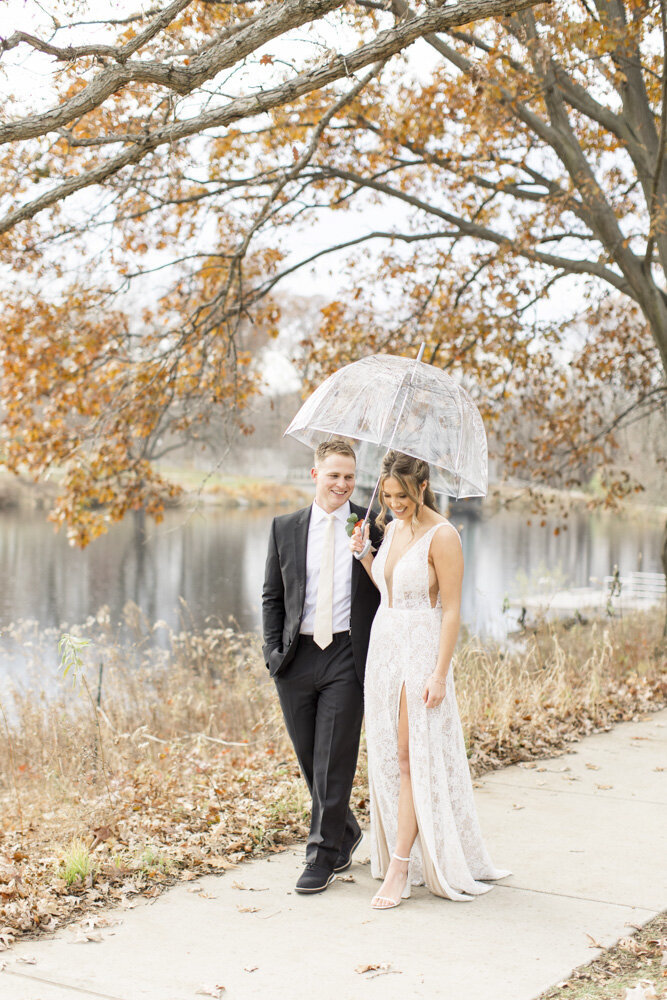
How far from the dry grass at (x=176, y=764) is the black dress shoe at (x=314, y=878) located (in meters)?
0.60

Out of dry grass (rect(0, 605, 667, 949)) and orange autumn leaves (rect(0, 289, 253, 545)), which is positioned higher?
orange autumn leaves (rect(0, 289, 253, 545))

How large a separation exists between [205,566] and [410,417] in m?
27.2

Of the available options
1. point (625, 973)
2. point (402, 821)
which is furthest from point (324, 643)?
point (625, 973)

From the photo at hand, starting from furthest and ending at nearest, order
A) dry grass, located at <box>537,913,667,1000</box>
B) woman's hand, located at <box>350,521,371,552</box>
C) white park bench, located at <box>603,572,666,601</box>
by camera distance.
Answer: white park bench, located at <box>603,572,666,601</box>, woman's hand, located at <box>350,521,371,552</box>, dry grass, located at <box>537,913,667,1000</box>

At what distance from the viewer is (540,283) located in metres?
12.9

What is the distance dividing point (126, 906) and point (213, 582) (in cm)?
2320

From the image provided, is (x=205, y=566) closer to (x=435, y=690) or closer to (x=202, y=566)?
(x=202, y=566)

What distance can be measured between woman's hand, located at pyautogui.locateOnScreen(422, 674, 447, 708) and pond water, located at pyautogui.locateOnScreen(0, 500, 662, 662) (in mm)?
9131

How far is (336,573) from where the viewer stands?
4.96 m

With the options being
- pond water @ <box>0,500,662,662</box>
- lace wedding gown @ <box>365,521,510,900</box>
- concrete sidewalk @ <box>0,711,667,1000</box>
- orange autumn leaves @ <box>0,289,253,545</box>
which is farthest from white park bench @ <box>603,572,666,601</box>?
lace wedding gown @ <box>365,521,510,900</box>

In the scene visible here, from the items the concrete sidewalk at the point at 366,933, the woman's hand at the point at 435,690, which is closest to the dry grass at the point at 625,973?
the concrete sidewalk at the point at 366,933

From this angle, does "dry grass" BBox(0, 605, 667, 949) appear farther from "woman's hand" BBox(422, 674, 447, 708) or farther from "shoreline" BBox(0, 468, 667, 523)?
"shoreline" BBox(0, 468, 667, 523)

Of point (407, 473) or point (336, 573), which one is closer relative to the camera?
point (407, 473)

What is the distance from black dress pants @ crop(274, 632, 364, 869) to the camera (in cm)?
483
